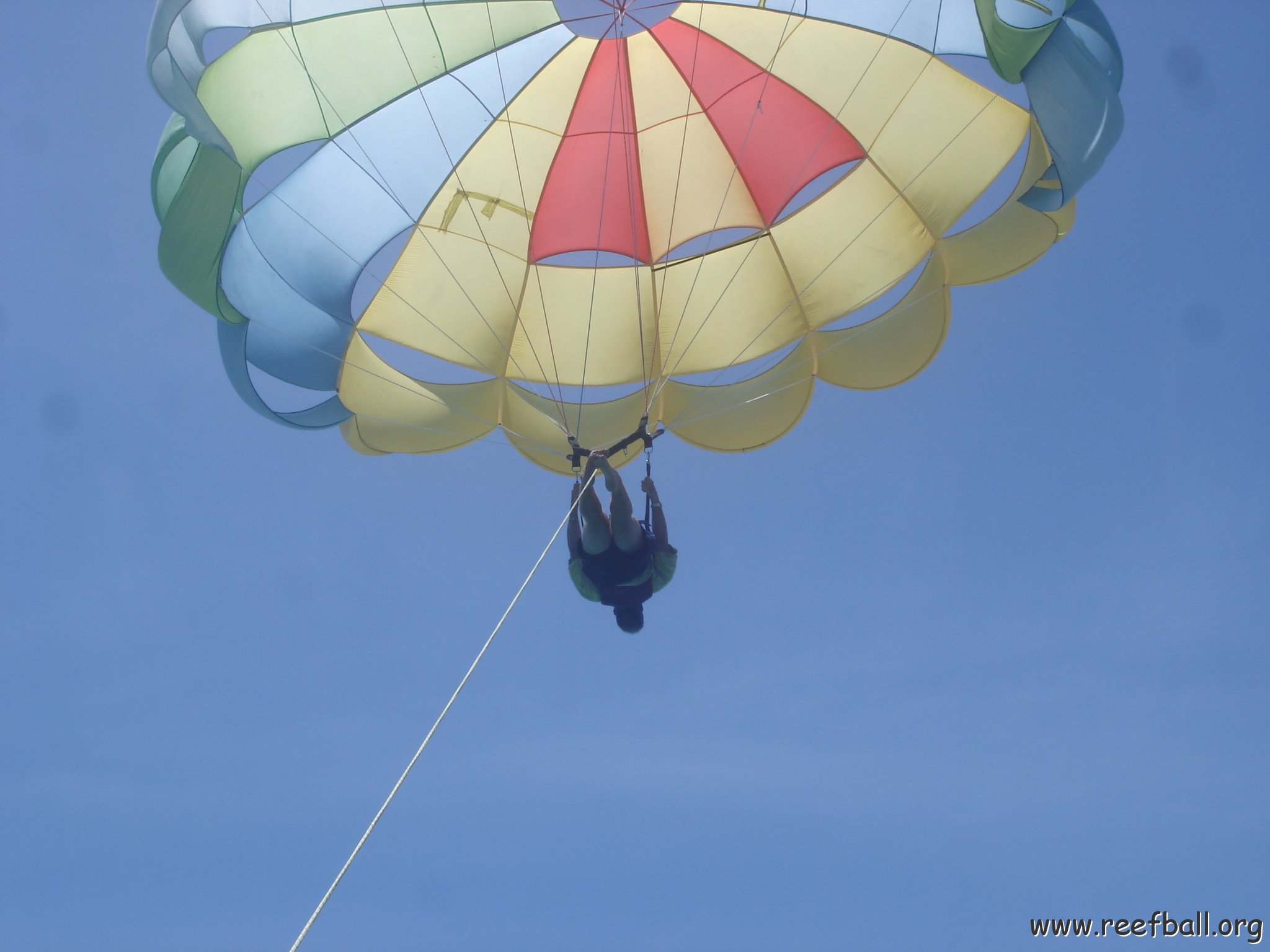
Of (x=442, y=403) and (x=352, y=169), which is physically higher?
(x=352, y=169)

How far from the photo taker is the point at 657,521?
6.88 m

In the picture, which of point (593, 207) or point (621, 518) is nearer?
point (621, 518)

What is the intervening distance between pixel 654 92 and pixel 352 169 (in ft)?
6.36

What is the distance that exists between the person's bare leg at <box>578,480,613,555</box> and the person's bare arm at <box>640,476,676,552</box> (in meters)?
0.31

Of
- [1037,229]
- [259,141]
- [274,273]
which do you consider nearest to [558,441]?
[274,273]

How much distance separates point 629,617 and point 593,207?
103 inches

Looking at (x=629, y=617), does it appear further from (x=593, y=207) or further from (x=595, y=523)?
(x=593, y=207)

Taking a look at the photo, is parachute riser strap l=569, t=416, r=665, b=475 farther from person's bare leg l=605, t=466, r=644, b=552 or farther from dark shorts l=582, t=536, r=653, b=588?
dark shorts l=582, t=536, r=653, b=588

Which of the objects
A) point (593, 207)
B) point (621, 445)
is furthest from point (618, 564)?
point (593, 207)

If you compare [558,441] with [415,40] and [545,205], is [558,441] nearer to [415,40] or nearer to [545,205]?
[545,205]

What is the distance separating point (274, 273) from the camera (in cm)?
722

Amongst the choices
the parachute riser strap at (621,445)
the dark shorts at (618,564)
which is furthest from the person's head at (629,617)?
the parachute riser strap at (621,445)

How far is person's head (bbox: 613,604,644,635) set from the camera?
22.9 ft

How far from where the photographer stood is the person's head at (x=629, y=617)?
22.9 feet
